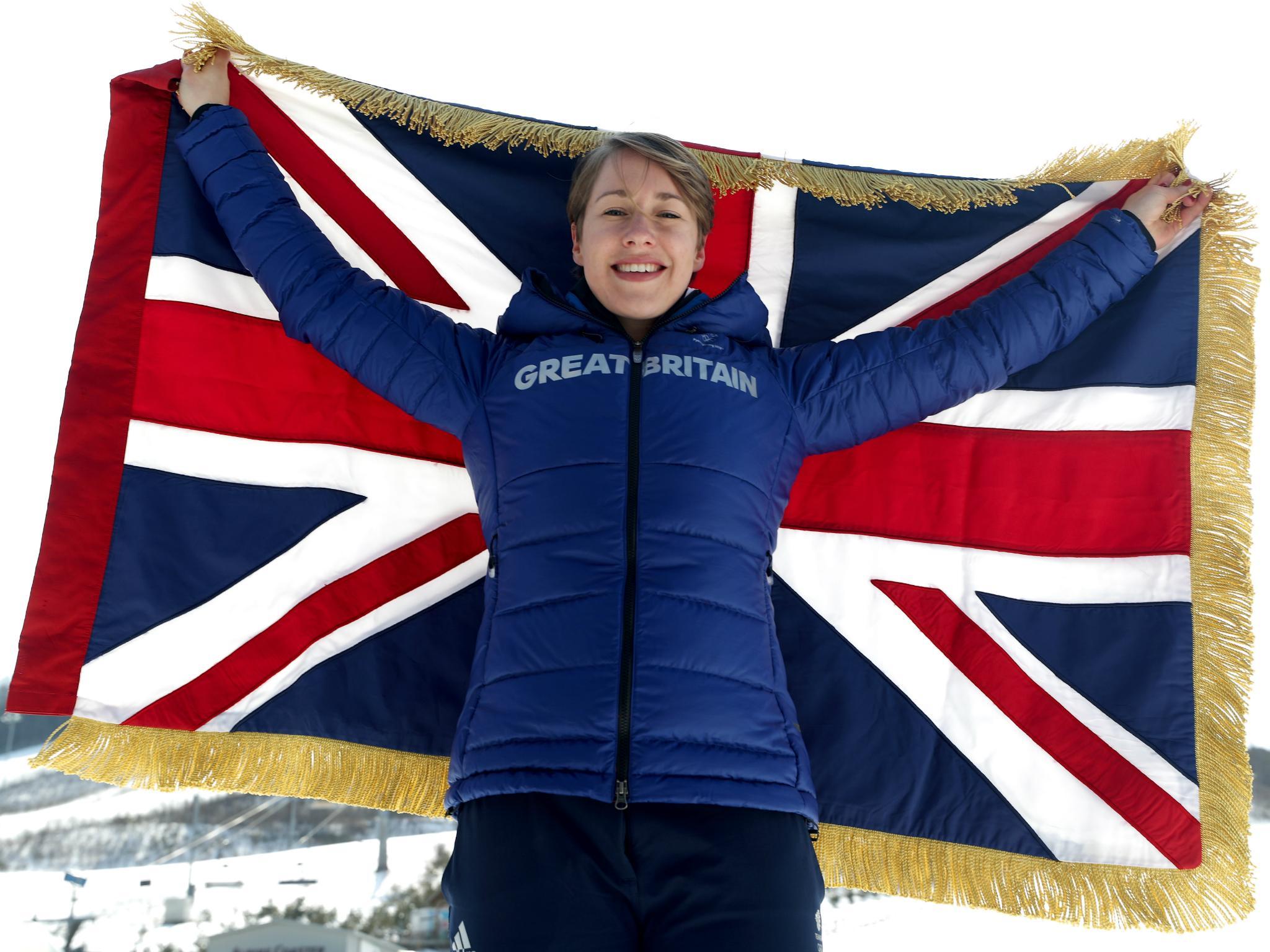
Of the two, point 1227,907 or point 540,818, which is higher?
point 540,818

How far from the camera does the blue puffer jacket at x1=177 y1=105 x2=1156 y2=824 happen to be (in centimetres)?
120

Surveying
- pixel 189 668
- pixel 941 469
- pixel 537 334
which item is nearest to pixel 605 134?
pixel 537 334

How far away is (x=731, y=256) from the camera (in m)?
2.01

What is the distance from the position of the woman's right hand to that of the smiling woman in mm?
707

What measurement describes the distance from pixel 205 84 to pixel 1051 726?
2.03 meters

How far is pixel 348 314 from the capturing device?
5.00ft

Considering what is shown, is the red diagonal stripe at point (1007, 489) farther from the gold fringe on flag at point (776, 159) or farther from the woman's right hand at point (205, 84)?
the woman's right hand at point (205, 84)

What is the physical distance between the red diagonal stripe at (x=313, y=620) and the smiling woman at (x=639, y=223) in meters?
0.60

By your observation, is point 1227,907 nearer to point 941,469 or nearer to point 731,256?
point 941,469

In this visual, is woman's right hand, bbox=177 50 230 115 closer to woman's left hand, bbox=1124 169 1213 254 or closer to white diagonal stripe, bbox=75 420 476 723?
white diagonal stripe, bbox=75 420 476 723

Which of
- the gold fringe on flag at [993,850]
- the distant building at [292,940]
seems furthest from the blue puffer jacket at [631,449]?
the distant building at [292,940]

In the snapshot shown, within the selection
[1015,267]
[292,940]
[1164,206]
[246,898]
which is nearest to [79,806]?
[246,898]

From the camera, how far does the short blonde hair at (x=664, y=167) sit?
163cm

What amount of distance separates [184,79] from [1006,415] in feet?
5.71
